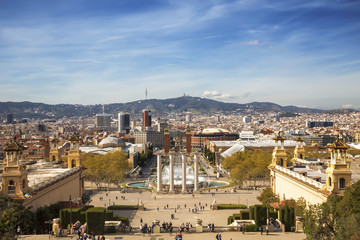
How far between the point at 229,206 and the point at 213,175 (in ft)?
132

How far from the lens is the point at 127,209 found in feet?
176

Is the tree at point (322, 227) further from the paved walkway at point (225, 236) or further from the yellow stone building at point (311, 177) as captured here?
the paved walkway at point (225, 236)

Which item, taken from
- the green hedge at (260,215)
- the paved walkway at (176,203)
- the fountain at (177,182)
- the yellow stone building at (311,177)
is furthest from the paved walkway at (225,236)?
the fountain at (177,182)

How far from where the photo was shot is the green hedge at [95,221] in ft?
107

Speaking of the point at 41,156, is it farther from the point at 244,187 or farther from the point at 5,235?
the point at 5,235

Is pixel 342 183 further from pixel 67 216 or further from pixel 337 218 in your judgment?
pixel 67 216

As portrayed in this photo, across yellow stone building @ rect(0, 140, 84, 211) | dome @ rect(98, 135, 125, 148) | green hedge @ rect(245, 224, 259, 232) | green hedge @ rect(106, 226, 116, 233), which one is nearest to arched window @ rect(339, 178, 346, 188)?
green hedge @ rect(245, 224, 259, 232)

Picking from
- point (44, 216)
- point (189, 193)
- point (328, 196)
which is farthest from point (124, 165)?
point (328, 196)

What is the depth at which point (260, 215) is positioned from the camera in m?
35.3

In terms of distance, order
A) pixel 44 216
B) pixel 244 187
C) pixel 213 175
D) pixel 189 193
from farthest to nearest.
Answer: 1. pixel 213 175
2. pixel 244 187
3. pixel 189 193
4. pixel 44 216

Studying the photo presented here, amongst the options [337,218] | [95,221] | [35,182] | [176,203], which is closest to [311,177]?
[337,218]

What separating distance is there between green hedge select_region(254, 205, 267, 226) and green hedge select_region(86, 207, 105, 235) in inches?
482

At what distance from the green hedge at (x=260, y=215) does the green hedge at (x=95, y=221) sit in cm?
1224

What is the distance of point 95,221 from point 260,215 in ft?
43.0
